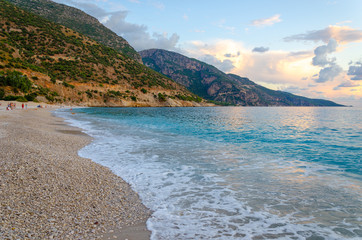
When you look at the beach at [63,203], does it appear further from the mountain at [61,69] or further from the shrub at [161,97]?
the shrub at [161,97]

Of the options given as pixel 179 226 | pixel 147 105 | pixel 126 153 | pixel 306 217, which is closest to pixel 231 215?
pixel 179 226

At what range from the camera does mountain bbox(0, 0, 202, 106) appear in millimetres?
63438

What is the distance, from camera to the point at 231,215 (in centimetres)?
545

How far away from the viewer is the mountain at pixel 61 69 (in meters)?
63.4

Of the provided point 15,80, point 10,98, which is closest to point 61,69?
point 15,80

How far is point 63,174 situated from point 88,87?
86.3m

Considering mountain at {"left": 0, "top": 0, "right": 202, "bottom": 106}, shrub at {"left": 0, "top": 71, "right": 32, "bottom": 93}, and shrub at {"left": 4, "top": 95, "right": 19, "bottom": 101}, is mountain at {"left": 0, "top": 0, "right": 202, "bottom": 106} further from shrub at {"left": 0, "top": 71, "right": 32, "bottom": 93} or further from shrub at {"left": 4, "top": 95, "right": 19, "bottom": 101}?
shrub at {"left": 4, "top": 95, "right": 19, "bottom": 101}

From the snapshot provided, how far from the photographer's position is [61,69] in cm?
8181

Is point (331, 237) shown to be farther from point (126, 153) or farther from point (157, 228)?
point (126, 153)

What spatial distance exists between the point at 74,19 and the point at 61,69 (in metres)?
58.1

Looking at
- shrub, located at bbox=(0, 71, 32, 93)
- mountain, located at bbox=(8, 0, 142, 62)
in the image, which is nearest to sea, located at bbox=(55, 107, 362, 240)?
shrub, located at bbox=(0, 71, 32, 93)

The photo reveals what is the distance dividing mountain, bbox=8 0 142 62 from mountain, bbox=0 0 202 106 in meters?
21.9

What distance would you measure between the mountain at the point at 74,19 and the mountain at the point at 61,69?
71.8 feet

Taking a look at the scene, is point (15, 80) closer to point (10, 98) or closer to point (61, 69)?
point (10, 98)
